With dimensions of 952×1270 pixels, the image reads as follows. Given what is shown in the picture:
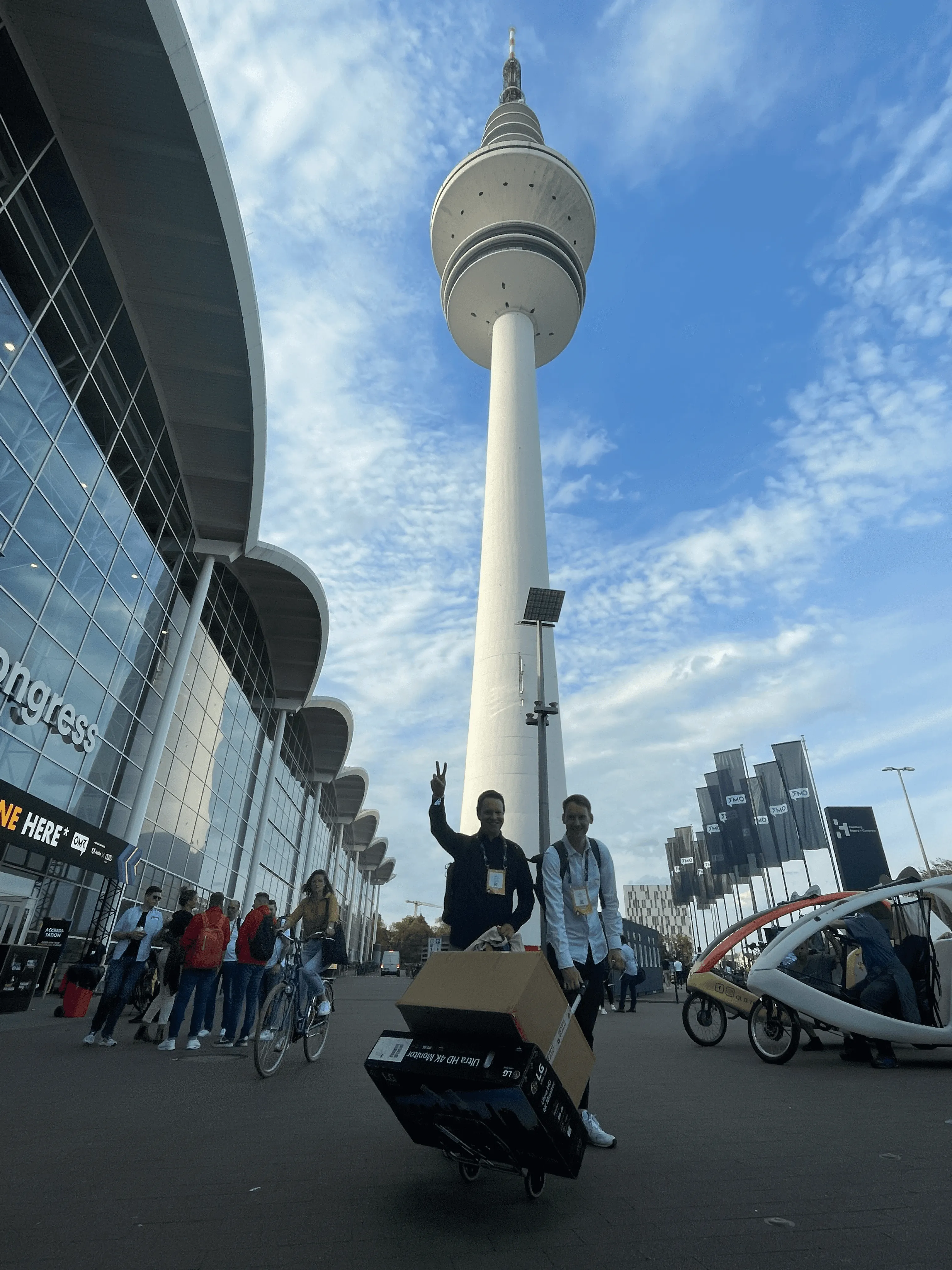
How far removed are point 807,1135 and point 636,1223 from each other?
2.10 metres

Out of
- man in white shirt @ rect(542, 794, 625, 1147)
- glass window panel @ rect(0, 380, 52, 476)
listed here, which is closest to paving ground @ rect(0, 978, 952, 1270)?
man in white shirt @ rect(542, 794, 625, 1147)

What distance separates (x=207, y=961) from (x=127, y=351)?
612 inches

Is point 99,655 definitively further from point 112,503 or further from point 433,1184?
point 433,1184

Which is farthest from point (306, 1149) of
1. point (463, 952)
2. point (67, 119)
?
point (67, 119)

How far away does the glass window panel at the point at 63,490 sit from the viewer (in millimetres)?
15031

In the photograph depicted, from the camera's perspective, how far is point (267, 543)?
2483cm

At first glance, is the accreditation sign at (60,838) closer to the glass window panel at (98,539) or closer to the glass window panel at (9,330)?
the glass window panel at (98,539)

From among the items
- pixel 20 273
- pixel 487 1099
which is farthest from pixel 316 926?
pixel 20 273

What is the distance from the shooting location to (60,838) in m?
15.6

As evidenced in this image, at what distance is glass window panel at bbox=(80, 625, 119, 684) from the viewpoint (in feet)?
55.4

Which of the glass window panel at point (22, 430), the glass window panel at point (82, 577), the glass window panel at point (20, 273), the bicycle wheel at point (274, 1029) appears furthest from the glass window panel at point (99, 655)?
the bicycle wheel at point (274, 1029)

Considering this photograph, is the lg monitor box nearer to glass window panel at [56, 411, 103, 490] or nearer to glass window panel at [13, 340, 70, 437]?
glass window panel at [13, 340, 70, 437]

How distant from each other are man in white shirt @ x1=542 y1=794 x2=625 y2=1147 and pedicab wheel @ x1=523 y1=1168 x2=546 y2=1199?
3.41ft

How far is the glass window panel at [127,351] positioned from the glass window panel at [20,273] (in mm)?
2730
